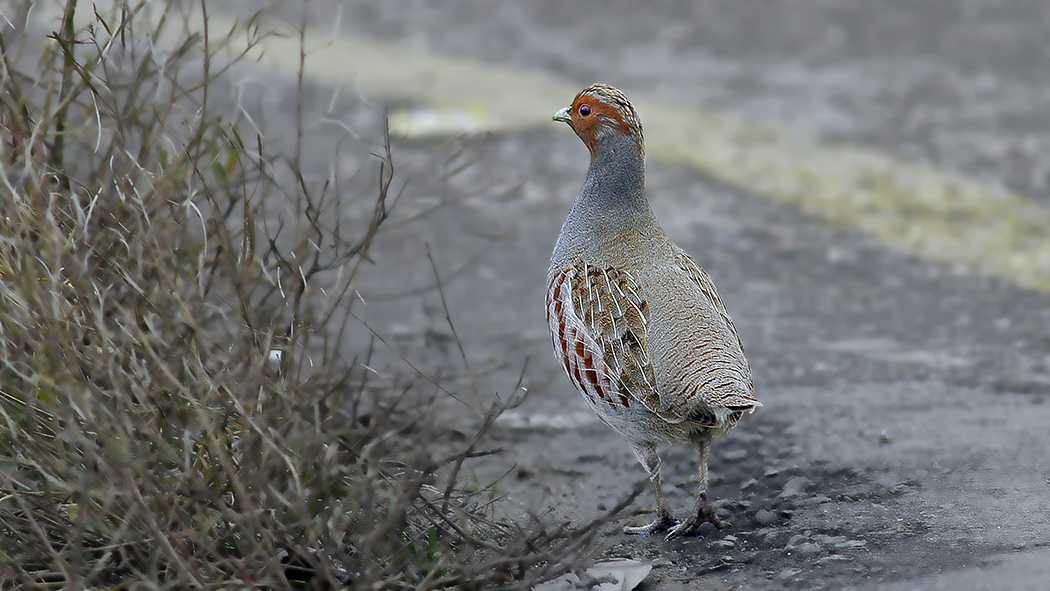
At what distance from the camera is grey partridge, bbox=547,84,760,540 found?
Answer: 330 centimetres

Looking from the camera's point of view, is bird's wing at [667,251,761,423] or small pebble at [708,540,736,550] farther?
small pebble at [708,540,736,550]

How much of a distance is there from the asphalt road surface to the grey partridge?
1.03 feet

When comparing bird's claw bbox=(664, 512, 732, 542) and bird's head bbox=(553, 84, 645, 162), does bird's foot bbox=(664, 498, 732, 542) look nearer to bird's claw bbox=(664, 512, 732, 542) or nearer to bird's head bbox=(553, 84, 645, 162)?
bird's claw bbox=(664, 512, 732, 542)

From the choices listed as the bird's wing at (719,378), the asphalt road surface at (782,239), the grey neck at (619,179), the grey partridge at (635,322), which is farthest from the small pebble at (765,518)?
the grey neck at (619,179)

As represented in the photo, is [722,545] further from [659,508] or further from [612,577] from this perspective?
[612,577]

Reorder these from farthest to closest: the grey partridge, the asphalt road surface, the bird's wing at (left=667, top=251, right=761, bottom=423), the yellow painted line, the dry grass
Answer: the yellow painted line, the asphalt road surface, the grey partridge, the bird's wing at (left=667, top=251, right=761, bottom=423), the dry grass

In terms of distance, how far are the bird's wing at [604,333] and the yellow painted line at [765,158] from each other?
232 centimetres

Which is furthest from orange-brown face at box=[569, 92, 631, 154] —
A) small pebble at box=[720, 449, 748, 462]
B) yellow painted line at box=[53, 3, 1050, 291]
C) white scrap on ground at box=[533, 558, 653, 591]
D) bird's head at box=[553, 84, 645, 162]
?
yellow painted line at box=[53, 3, 1050, 291]

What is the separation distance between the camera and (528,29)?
9.99 metres

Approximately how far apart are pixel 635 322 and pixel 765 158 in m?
4.34

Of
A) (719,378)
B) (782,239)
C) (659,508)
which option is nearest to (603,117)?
(719,378)

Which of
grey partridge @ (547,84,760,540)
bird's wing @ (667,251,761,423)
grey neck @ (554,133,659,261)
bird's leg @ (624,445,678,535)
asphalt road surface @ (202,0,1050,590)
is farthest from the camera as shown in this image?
grey neck @ (554,133,659,261)

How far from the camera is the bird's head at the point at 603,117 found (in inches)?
148

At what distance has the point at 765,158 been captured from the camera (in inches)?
294
